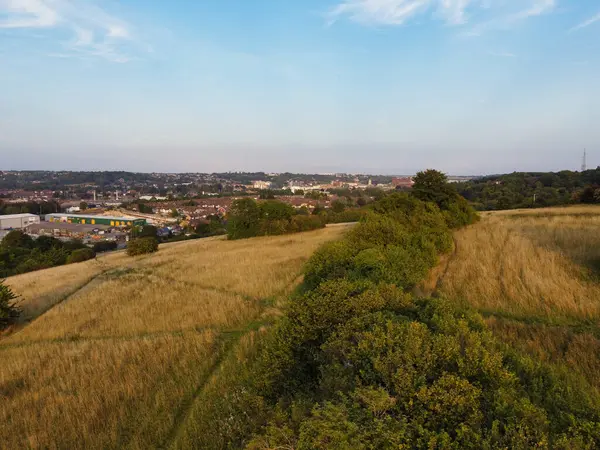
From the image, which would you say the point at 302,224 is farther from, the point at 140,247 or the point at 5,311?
the point at 5,311

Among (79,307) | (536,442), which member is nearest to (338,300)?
(536,442)

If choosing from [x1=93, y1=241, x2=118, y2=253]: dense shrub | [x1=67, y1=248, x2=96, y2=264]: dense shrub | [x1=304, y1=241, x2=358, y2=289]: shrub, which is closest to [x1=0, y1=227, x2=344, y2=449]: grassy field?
[x1=304, y1=241, x2=358, y2=289]: shrub

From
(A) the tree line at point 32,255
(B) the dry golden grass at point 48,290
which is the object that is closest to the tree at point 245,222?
(B) the dry golden grass at point 48,290

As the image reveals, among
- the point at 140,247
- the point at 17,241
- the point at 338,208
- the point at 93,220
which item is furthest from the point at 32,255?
the point at 93,220

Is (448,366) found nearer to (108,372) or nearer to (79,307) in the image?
(108,372)

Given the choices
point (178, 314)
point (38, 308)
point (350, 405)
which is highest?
point (350, 405)

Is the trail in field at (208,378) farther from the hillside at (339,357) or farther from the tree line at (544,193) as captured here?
the tree line at (544,193)
